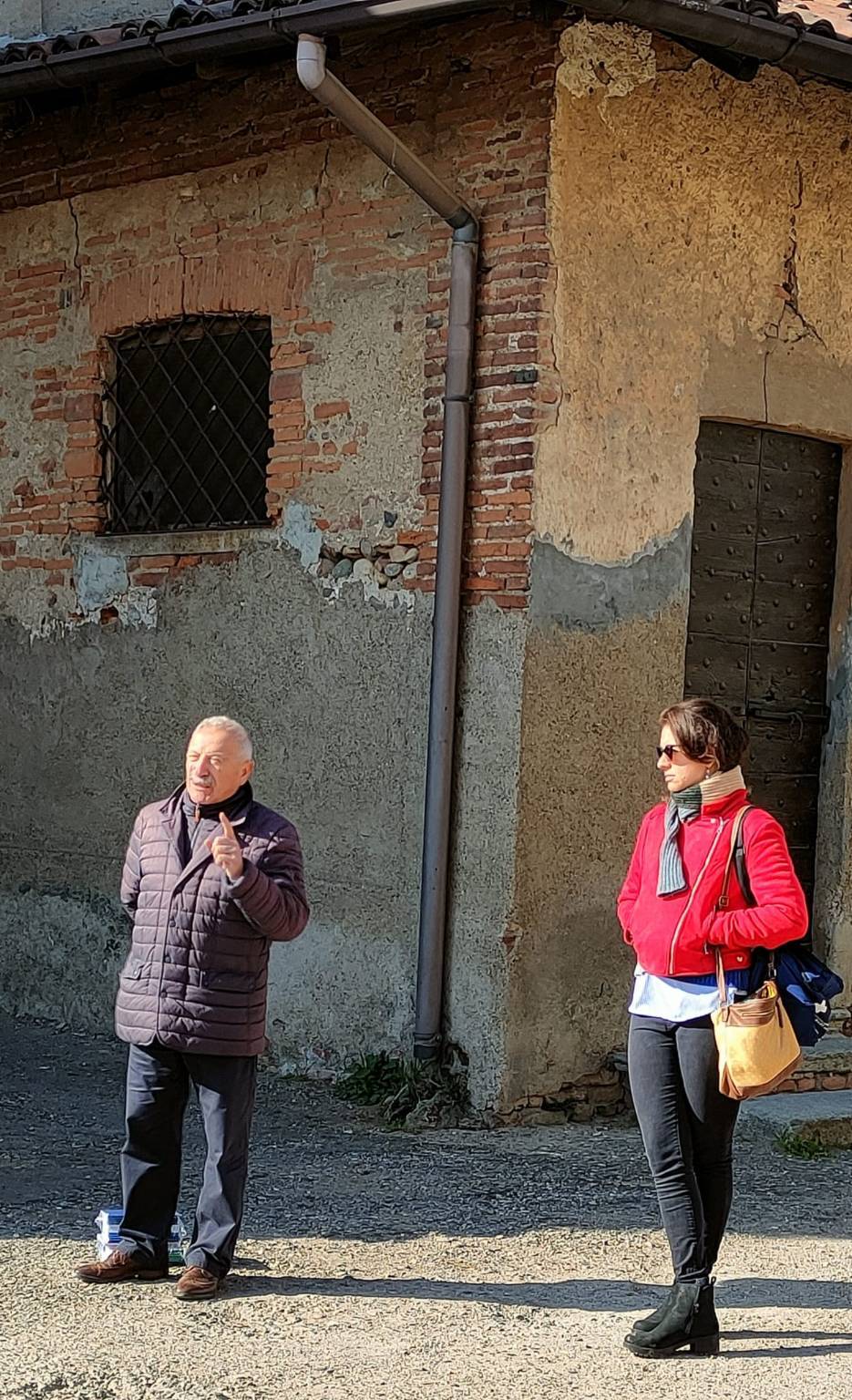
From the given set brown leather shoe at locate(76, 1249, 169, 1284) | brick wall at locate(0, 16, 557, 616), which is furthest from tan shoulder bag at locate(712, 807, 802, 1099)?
brick wall at locate(0, 16, 557, 616)

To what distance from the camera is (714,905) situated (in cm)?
470

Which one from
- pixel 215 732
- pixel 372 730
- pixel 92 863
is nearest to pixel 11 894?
pixel 92 863

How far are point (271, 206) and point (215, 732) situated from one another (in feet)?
13.2

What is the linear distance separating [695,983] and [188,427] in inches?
189

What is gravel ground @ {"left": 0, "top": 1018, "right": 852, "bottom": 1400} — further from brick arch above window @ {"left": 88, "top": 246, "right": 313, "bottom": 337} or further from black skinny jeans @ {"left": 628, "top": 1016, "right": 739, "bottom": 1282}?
brick arch above window @ {"left": 88, "top": 246, "right": 313, "bottom": 337}

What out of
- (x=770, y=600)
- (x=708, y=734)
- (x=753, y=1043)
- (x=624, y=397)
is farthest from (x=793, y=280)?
(x=753, y=1043)

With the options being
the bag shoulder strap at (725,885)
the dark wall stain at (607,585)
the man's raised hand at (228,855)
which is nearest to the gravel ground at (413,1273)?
the bag shoulder strap at (725,885)

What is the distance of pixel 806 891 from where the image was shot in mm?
8438

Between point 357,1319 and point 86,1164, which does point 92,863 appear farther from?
point 357,1319

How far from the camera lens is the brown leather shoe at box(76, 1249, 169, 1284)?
506cm

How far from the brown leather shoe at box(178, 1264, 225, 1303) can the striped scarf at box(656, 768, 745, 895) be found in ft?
5.37

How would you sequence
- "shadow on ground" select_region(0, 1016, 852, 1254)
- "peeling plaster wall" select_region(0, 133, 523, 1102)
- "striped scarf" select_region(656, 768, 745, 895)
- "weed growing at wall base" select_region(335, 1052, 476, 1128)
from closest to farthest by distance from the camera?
1. "striped scarf" select_region(656, 768, 745, 895)
2. "shadow on ground" select_region(0, 1016, 852, 1254)
3. "weed growing at wall base" select_region(335, 1052, 476, 1128)
4. "peeling plaster wall" select_region(0, 133, 523, 1102)

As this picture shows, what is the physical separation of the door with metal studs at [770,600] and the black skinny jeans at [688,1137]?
343cm

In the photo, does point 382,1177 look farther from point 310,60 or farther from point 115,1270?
point 310,60
